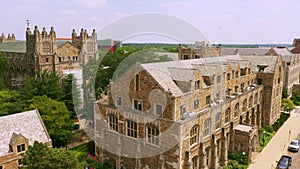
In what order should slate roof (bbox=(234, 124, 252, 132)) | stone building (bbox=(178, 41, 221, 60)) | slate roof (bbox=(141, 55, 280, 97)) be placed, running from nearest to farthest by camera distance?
slate roof (bbox=(141, 55, 280, 97))
slate roof (bbox=(234, 124, 252, 132))
stone building (bbox=(178, 41, 221, 60))

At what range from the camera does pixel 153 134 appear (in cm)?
3045

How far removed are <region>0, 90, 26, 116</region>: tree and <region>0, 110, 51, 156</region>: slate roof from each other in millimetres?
8555

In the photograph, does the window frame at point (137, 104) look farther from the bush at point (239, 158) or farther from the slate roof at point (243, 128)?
the bush at point (239, 158)

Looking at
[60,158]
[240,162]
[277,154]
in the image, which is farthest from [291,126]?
[60,158]

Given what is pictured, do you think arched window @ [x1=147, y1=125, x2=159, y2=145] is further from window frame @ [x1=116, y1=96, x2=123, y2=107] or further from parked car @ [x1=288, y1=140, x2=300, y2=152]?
parked car @ [x1=288, y1=140, x2=300, y2=152]

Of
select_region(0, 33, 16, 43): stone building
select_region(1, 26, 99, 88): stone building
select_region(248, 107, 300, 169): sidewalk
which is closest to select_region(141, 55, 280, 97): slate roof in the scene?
select_region(248, 107, 300, 169): sidewalk

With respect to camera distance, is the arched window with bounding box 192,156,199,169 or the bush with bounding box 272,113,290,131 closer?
the arched window with bounding box 192,156,199,169

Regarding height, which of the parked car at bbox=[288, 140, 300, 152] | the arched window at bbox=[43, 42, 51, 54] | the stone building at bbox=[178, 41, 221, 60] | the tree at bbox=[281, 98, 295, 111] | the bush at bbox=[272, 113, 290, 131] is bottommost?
the parked car at bbox=[288, 140, 300, 152]

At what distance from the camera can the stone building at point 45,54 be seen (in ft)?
216

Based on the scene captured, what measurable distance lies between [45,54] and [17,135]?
40.1 meters

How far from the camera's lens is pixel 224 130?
120ft

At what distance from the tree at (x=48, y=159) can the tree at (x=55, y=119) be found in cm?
1263

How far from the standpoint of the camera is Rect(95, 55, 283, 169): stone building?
29016mm

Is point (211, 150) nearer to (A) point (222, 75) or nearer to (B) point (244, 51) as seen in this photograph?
(A) point (222, 75)
